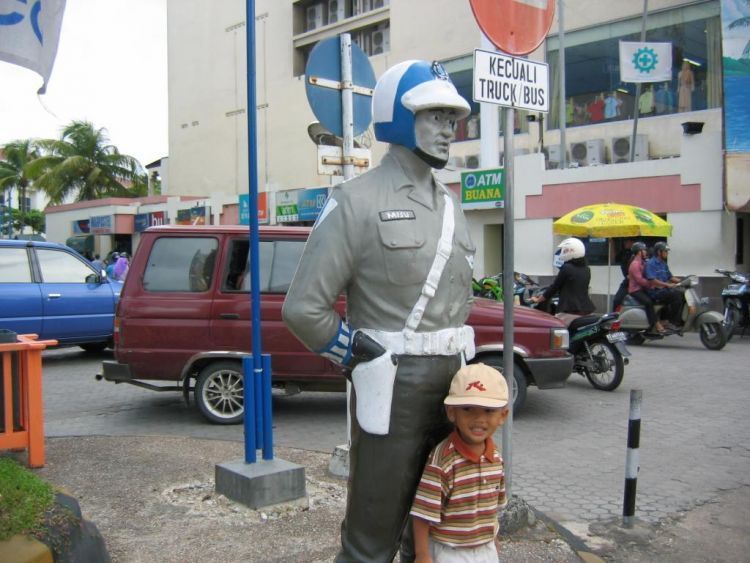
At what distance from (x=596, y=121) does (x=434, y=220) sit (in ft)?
60.6

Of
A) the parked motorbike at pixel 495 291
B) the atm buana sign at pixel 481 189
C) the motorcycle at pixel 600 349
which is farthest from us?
the atm buana sign at pixel 481 189

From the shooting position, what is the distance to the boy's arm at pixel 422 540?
8.07 ft

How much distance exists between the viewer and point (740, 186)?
517 inches

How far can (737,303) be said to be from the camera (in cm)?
1202

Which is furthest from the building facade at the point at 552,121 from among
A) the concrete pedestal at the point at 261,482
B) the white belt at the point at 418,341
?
the white belt at the point at 418,341

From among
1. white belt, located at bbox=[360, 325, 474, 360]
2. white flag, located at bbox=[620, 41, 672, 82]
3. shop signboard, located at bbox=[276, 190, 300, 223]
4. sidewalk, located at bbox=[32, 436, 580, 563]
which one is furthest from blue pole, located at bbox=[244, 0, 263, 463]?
shop signboard, located at bbox=[276, 190, 300, 223]

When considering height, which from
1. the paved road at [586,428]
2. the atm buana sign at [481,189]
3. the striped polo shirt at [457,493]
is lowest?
the paved road at [586,428]

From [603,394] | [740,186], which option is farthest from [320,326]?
[740,186]

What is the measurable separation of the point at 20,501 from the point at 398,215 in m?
2.17

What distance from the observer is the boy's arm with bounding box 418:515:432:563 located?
8.07 ft

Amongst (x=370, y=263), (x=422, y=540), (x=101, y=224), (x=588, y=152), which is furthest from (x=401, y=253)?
(x=101, y=224)

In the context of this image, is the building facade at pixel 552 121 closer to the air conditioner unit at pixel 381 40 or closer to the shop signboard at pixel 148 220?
the air conditioner unit at pixel 381 40

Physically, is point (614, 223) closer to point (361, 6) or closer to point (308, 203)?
point (308, 203)

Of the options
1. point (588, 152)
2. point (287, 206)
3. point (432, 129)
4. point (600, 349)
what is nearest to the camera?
point (432, 129)
